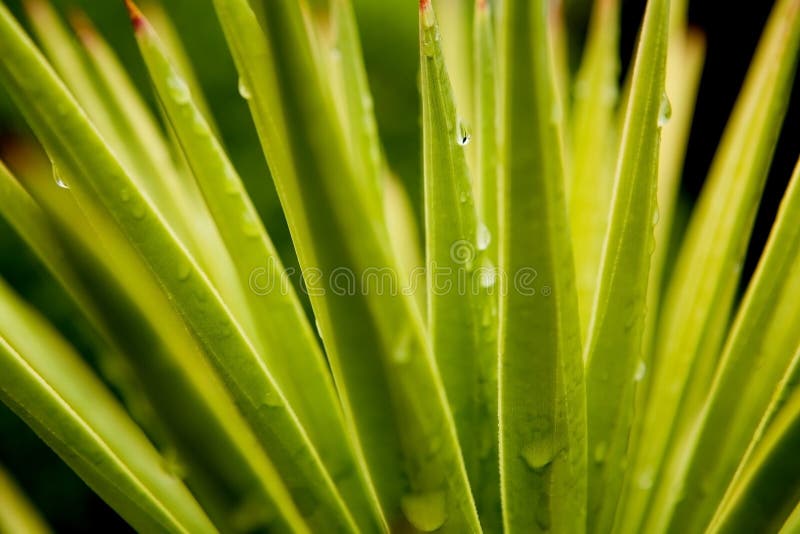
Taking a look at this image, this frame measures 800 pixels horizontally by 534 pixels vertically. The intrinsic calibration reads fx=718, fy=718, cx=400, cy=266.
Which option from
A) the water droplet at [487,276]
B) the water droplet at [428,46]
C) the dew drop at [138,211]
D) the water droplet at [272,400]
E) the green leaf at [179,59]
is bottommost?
the water droplet at [272,400]

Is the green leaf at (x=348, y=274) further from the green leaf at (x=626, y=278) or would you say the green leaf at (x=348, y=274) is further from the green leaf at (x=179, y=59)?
the green leaf at (x=179, y=59)

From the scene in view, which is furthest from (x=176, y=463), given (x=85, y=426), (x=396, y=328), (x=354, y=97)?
(x=354, y=97)

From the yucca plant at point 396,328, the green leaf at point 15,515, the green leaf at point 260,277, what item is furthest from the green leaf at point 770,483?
the green leaf at point 15,515

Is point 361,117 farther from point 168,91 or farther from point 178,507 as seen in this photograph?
point 178,507

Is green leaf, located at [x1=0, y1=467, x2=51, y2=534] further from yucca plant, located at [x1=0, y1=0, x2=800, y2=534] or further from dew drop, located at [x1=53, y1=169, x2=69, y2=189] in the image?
dew drop, located at [x1=53, y1=169, x2=69, y2=189]

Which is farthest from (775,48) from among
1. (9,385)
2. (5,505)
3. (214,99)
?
(214,99)

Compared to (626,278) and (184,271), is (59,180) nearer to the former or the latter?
(184,271)
